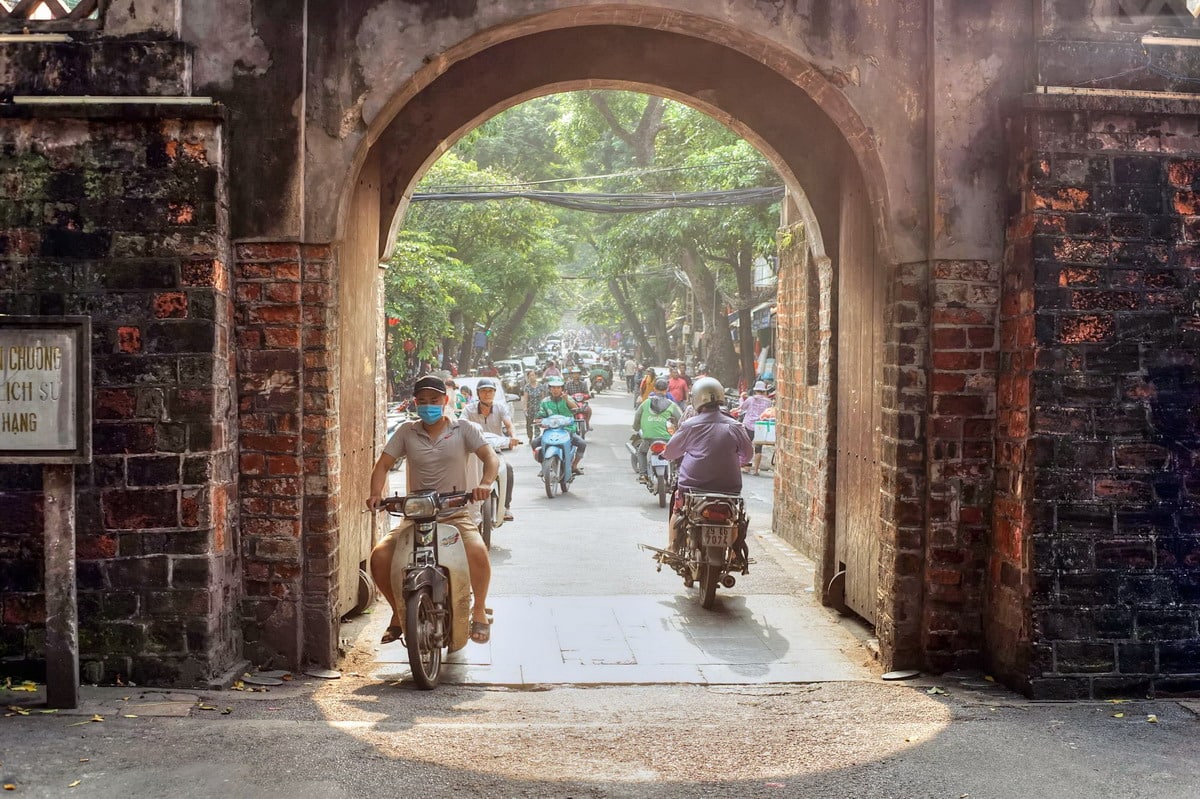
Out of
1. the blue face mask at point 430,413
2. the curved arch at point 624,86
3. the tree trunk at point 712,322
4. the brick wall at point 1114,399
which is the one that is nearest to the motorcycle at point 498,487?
the curved arch at point 624,86

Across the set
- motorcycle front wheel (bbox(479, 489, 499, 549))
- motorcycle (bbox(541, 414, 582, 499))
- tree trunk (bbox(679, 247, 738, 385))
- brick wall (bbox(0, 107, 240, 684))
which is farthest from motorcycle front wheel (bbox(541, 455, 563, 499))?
tree trunk (bbox(679, 247, 738, 385))

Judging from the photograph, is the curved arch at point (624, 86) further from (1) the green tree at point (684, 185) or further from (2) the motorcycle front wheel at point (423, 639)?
(1) the green tree at point (684, 185)

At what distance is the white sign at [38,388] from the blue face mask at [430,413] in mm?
1986

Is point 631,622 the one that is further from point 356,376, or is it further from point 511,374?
point 511,374

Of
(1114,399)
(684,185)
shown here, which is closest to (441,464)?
(1114,399)

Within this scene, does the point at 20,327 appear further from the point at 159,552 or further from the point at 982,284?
the point at 982,284

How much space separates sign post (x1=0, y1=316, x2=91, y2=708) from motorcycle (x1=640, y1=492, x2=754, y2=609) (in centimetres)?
446

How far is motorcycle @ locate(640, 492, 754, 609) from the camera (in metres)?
8.48

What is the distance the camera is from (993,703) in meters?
5.76

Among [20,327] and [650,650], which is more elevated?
[20,327]

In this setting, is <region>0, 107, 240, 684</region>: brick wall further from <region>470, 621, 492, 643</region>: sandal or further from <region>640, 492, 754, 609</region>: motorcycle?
<region>640, 492, 754, 609</region>: motorcycle

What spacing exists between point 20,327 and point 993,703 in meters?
4.80

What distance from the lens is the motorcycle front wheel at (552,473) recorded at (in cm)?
1490

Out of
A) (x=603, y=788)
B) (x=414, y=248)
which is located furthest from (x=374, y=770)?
(x=414, y=248)
